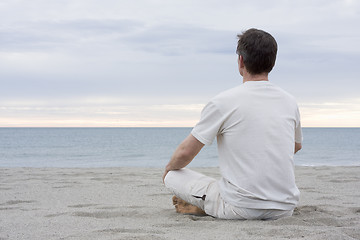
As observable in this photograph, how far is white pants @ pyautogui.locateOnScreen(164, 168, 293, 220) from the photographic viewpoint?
295cm

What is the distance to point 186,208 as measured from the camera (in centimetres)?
346

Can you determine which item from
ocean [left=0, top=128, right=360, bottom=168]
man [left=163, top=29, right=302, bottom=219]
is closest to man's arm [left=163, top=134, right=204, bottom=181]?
man [left=163, top=29, right=302, bottom=219]

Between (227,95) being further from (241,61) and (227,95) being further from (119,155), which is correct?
(119,155)

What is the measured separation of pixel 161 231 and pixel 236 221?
1.86 ft

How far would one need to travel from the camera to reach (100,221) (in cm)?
330

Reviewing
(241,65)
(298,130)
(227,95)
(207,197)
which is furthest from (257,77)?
(207,197)

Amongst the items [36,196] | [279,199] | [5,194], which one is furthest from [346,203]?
[5,194]

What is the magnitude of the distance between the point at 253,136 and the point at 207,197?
0.68 m

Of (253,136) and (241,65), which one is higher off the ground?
(241,65)

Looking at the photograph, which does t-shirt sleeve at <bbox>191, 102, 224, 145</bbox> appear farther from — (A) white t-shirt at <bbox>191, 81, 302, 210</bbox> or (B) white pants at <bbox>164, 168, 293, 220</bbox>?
(B) white pants at <bbox>164, 168, 293, 220</bbox>

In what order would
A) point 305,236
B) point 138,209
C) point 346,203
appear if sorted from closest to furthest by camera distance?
point 305,236
point 138,209
point 346,203

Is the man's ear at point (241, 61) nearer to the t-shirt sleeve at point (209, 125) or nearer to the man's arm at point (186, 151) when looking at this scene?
the t-shirt sleeve at point (209, 125)

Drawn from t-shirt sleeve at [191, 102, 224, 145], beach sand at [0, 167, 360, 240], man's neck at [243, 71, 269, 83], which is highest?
man's neck at [243, 71, 269, 83]

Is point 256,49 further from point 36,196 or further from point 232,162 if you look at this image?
point 36,196
